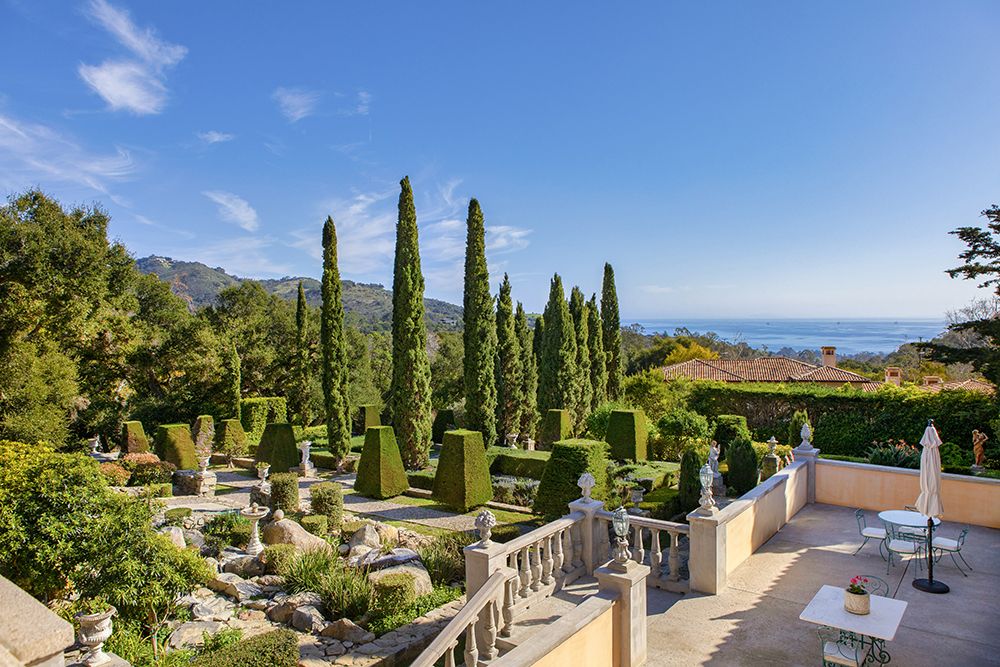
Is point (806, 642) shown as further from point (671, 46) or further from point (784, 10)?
point (671, 46)

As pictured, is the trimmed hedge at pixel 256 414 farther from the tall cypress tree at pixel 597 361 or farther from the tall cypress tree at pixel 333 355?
the tall cypress tree at pixel 597 361

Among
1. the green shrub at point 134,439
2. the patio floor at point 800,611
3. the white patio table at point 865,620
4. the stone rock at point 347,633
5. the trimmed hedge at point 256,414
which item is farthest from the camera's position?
the trimmed hedge at point 256,414

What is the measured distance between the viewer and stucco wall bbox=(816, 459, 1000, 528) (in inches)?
396

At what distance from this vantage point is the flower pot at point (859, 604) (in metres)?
5.30

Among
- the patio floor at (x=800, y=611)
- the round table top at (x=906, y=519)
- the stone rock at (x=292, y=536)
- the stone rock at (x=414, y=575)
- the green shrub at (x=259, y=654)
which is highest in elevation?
the round table top at (x=906, y=519)

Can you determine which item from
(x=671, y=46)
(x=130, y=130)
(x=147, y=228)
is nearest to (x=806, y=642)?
(x=671, y=46)

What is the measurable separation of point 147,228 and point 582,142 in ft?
57.7

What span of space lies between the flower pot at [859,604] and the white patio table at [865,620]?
4 cm

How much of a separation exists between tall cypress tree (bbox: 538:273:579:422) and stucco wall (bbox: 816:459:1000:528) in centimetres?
1411

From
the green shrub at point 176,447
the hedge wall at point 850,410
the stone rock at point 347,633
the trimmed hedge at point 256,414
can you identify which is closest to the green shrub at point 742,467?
the hedge wall at point 850,410

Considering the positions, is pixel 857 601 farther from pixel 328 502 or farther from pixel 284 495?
pixel 284 495

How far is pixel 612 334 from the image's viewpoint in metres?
31.9

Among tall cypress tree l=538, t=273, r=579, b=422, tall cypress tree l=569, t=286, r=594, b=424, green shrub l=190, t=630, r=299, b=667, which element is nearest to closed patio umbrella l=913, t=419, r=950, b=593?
green shrub l=190, t=630, r=299, b=667

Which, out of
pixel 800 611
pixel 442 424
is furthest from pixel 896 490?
pixel 442 424
